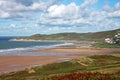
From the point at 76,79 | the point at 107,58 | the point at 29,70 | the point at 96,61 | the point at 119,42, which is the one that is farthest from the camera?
the point at 119,42

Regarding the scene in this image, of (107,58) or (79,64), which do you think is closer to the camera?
(79,64)

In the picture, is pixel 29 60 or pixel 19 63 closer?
pixel 19 63

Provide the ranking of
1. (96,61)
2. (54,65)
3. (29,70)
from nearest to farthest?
1. (29,70)
2. (54,65)
3. (96,61)

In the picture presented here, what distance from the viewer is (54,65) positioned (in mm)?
55719

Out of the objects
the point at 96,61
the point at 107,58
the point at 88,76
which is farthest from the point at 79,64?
the point at 88,76

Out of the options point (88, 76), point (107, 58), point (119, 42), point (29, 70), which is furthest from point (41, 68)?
point (119, 42)

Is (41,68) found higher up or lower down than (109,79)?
lower down

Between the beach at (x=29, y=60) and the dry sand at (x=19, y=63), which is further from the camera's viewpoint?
the beach at (x=29, y=60)

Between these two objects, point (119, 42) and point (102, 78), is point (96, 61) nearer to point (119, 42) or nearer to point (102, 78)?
point (102, 78)

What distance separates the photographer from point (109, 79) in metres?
18.7

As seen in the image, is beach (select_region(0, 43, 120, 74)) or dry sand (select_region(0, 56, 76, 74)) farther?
beach (select_region(0, 43, 120, 74))

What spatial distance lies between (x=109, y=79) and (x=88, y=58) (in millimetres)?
47289

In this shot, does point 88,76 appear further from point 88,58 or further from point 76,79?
point 88,58

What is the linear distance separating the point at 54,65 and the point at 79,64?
21.3 ft
